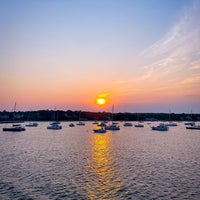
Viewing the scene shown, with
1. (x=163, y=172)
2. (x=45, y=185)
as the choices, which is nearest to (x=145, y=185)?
(x=163, y=172)

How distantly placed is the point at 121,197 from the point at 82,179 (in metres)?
8.43

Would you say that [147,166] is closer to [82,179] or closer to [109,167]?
[109,167]

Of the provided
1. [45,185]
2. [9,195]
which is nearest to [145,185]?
[45,185]

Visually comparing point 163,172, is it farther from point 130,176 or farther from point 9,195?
point 9,195

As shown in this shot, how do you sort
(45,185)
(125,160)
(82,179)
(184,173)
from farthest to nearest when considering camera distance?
1. (125,160)
2. (184,173)
3. (82,179)
4. (45,185)

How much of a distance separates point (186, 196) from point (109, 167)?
16.9m

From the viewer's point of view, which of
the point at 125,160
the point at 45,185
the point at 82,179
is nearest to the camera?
the point at 45,185

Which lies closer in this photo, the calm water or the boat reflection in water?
the calm water

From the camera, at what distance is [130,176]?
113 feet

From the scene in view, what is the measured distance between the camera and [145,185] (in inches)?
1172

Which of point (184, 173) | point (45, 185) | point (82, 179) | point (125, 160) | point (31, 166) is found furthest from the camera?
point (125, 160)

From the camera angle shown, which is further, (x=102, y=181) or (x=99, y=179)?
(x=99, y=179)

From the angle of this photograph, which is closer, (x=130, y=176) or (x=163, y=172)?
(x=130, y=176)

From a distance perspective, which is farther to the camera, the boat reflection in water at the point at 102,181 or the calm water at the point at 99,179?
the boat reflection in water at the point at 102,181
